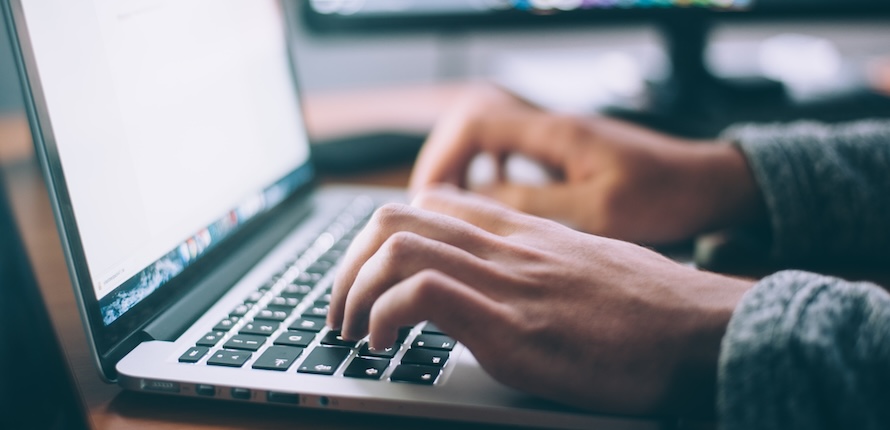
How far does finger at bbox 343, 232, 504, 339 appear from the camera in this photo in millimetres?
360

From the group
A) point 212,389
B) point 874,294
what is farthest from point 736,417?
point 212,389

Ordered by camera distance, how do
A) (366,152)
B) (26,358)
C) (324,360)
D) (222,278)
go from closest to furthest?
(26,358)
(324,360)
(222,278)
(366,152)

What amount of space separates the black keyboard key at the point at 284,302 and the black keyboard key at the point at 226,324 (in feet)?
0.09

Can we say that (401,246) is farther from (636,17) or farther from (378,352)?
(636,17)

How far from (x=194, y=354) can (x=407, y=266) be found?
13 cm

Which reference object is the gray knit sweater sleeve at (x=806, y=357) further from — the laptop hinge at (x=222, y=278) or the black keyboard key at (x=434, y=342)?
the laptop hinge at (x=222, y=278)

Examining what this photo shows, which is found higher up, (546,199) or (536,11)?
(536,11)

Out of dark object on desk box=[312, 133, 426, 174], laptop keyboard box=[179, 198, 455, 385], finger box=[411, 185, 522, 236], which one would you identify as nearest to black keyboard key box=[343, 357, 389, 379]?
laptop keyboard box=[179, 198, 455, 385]

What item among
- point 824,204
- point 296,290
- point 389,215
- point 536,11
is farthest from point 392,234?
point 536,11

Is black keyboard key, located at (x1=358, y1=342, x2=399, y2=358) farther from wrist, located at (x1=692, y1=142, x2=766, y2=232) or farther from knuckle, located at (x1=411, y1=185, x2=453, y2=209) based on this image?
wrist, located at (x1=692, y1=142, x2=766, y2=232)

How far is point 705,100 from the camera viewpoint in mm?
937

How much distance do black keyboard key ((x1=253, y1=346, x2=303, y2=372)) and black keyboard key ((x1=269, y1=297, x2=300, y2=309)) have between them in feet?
0.18

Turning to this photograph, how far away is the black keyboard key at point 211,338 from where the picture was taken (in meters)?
0.40

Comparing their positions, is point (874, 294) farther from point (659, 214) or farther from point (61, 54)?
point (61, 54)
